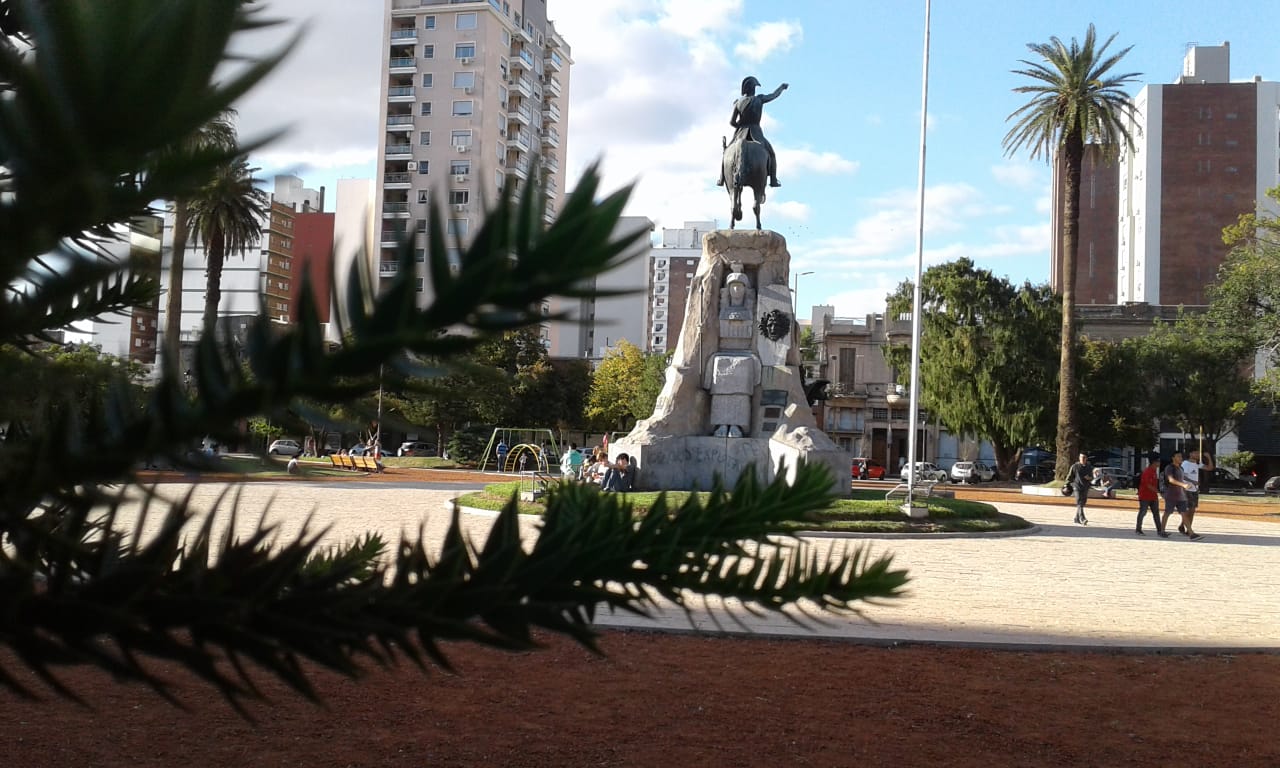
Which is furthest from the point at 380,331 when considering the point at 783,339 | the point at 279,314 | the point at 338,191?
the point at 783,339

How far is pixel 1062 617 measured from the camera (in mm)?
10180

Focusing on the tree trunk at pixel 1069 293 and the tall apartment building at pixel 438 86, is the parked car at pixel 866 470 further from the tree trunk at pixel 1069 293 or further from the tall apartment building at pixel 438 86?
the tall apartment building at pixel 438 86

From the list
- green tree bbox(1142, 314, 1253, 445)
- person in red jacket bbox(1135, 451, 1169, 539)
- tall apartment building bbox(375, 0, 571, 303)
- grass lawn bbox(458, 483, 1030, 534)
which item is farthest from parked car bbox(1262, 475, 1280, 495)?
tall apartment building bbox(375, 0, 571, 303)

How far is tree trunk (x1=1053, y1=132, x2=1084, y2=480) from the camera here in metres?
35.0

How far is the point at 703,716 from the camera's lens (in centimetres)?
618

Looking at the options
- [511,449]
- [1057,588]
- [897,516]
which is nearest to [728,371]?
[897,516]

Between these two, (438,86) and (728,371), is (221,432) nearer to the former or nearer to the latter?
(728,371)

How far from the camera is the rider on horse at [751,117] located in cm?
2261

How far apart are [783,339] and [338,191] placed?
20.0 meters

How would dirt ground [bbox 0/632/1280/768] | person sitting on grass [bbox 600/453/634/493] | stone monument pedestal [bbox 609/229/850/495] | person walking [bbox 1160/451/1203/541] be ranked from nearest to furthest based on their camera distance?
dirt ground [bbox 0/632/1280/768]
person sitting on grass [bbox 600/453/634/493]
person walking [bbox 1160/451/1203/541]
stone monument pedestal [bbox 609/229/850/495]

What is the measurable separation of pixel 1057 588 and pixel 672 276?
368 ft

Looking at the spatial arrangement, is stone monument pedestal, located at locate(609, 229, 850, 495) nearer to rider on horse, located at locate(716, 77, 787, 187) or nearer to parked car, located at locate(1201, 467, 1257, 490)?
rider on horse, located at locate(716, 77, 787, 187)

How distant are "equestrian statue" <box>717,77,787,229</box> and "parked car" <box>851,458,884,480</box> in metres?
29.9

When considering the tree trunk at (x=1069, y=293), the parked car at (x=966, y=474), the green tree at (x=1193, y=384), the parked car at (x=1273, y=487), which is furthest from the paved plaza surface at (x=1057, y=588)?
the green tree at (x=1193, y=384)
